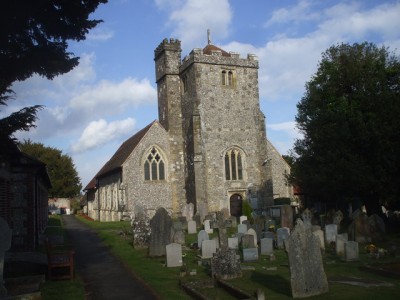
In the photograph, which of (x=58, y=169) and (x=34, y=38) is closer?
(x=34, y=38)

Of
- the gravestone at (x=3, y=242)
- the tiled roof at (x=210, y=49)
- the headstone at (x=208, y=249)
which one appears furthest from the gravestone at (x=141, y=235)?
the tiled roof at (x=210, y=49)

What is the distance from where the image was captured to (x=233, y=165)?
3262 centimetres

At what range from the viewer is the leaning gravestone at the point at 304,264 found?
8.90 meters

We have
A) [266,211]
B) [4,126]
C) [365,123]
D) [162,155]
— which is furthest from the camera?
[162,155]

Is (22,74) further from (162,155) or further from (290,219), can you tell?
(162,155)

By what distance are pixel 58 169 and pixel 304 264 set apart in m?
51.4

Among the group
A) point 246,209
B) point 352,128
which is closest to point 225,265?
point 352,128

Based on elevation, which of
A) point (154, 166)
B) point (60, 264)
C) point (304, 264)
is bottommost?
point (60, 264)

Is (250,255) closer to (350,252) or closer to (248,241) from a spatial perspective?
(248,241)

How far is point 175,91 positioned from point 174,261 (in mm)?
23132

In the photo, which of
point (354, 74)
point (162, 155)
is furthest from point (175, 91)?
point (354, 74)

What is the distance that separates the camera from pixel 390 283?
31.9 ft

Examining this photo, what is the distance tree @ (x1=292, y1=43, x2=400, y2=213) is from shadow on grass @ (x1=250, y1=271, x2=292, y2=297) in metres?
11.4

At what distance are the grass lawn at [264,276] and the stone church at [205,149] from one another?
593 inches
